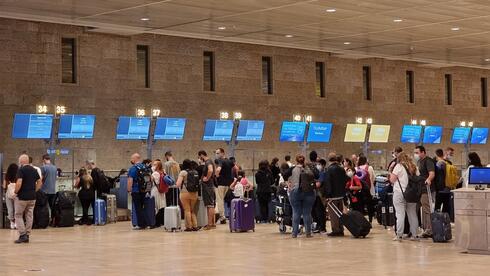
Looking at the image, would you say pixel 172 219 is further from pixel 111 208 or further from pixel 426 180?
Result: pixel 426 180

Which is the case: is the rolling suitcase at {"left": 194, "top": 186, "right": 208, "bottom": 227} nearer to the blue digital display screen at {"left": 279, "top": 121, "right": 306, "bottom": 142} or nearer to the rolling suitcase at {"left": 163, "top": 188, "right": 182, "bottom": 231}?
the rolling suitcase at {"left": 163, "top": 188, "right": 182, "bottom": 231}

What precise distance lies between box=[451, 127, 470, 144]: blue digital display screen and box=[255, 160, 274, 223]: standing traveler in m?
15.4

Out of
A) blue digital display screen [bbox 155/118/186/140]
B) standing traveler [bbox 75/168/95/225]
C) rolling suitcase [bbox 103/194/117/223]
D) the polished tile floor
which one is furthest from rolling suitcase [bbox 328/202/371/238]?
blue digital display screen [bbox 155/118/186/140]

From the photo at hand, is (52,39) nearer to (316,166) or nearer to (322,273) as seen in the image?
(316,166)

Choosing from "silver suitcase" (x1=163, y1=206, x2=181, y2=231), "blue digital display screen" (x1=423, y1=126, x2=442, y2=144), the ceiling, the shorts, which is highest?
the ceiling

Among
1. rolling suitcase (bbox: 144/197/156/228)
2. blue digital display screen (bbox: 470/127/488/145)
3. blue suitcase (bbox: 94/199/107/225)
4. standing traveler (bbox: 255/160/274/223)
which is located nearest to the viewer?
rolling suitcase (bbox: 144/197/156/228)

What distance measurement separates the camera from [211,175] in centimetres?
1905

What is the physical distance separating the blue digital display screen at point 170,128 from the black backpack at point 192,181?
23.0ft

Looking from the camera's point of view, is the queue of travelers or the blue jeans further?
the blue jeans

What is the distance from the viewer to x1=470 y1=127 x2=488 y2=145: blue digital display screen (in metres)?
35.9

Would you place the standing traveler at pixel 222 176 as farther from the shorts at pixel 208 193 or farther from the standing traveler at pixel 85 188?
the standing traveler at pixel 85 188

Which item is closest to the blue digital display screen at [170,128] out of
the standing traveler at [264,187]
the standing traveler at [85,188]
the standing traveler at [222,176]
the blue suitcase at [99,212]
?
the standing traveler at [85,188]

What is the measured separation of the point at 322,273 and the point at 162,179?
952 centimetres

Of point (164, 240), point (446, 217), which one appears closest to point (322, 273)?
point (446, 217)
